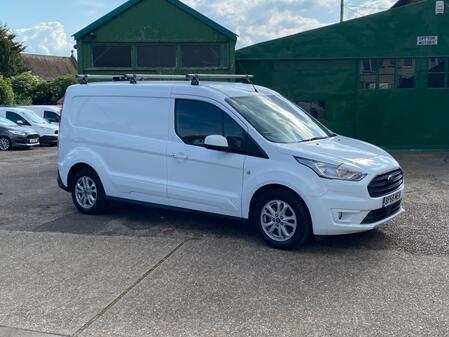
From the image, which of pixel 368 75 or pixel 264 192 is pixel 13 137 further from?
pixel 264 192

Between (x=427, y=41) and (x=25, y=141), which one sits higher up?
(x=427, y=41)

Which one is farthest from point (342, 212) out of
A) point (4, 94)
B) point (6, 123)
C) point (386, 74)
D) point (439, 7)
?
point (4, 94)

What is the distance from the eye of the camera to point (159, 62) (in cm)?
1441

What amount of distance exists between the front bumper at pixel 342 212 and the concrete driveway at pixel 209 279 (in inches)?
12.9

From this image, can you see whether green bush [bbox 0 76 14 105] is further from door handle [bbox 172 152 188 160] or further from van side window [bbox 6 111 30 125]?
door handle [bbox 172 152 188 160]

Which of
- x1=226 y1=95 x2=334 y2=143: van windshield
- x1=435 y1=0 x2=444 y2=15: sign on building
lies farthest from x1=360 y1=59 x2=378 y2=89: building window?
x1=226 y1=95 x2=334 y2=143: van windshield

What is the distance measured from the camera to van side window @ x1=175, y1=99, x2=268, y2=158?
6489 mm

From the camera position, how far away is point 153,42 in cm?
1438

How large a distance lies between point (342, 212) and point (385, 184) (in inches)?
27.2

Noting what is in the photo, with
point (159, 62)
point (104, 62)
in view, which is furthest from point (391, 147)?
point (104, 62)

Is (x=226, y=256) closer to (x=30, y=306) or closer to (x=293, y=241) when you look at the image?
(x=293, y=241)

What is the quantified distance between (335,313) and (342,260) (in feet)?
4.45

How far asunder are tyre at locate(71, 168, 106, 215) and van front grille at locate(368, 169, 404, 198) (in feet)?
13.0

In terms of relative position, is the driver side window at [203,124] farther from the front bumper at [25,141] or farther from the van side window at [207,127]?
the front bumper at [25,141]
